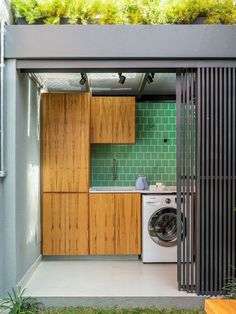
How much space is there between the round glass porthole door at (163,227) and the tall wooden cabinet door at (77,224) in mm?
1008

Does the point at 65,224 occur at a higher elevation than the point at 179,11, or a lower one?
lower

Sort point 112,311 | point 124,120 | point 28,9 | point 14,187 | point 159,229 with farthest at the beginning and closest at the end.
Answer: point 124,120 < point 159,229 < point 28,9 < point 14,187 < point 112,311

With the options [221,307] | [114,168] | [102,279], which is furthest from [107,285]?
[114,168]

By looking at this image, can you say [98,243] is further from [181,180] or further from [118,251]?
[181,180]

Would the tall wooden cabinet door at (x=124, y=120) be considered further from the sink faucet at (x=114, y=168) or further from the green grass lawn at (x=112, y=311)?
the green grass lawn at (x=112, y=311)

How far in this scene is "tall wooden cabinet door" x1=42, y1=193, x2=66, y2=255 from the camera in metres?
6.12

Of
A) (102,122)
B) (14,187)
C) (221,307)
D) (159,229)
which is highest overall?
(102,122)

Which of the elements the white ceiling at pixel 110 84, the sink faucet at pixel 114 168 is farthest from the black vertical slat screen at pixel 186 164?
the sink faucet at pixel 114 168

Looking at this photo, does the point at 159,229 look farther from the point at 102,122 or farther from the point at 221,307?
the point at 221,307

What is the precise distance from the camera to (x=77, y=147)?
20.3 ft

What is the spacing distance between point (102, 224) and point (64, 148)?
131 centimetres

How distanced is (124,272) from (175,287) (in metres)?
0.97

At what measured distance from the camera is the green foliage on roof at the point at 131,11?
4.45 metres

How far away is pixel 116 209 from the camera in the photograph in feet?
20.4
